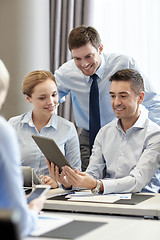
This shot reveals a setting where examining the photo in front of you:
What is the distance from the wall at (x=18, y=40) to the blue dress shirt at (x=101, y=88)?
3.29ft

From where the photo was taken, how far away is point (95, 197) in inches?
94.6

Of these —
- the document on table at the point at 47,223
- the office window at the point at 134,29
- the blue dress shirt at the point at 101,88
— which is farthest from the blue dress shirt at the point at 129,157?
the office window at the point at 134,29

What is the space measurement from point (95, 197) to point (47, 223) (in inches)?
26.3

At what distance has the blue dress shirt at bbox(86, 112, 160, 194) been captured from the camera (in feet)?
8.53

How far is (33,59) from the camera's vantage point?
15.2 ft

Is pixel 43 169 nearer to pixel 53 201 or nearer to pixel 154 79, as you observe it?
pixel 53 201

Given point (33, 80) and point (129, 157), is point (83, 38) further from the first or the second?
point (129, 157)

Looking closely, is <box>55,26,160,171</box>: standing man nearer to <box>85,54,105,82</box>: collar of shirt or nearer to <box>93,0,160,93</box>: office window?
<box>85,54,105,82</box>: collar of shirt

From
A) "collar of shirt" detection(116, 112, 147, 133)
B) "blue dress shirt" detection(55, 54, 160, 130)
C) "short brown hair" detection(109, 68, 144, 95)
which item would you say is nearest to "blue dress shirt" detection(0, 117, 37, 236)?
"collar of shirt" detection(116, 112, 147, 133)

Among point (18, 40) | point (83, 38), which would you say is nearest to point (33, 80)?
point (83, 38)

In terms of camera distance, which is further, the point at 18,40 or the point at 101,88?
the point at 18,40

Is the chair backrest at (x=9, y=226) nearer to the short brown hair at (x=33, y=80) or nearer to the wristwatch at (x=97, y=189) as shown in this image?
the wristwatch at (x=97, y=189)

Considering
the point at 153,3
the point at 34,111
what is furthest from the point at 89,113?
the point at 153,3

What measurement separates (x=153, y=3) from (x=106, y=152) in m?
2.07
